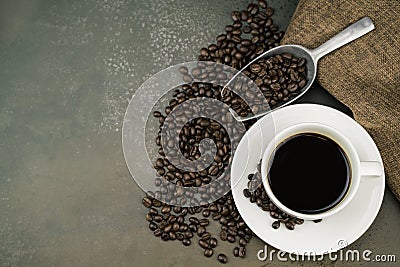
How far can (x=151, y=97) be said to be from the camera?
143cm

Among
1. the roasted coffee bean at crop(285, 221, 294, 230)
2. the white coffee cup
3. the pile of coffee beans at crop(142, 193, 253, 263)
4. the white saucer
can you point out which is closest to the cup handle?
the white coffee cup

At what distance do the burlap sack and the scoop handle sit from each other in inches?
0.9

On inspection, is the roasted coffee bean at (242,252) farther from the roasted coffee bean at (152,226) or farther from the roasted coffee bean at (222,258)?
the roasted coffee bean at (152,226)

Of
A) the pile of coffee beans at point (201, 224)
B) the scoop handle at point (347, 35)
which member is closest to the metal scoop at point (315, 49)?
the scoop handle at point (347, 35)

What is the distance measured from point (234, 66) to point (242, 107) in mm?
105

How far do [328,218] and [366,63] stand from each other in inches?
14.2

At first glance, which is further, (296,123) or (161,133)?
(161,133)

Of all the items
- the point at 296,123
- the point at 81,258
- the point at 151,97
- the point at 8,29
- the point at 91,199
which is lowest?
the point at 81,258

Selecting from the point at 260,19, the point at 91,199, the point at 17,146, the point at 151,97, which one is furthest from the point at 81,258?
the point at 260,19

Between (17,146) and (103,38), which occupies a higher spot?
(103,38)

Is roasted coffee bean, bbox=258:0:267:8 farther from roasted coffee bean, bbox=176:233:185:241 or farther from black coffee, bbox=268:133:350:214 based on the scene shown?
roasted coffee bean, bbox=176:233:185:241

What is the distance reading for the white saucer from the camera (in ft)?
4.21

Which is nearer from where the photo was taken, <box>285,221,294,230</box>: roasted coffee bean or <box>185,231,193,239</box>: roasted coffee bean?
<box>285,221,294,230</box>: roasted coffee bean

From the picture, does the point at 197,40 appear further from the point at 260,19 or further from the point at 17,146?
the point at 17,146
